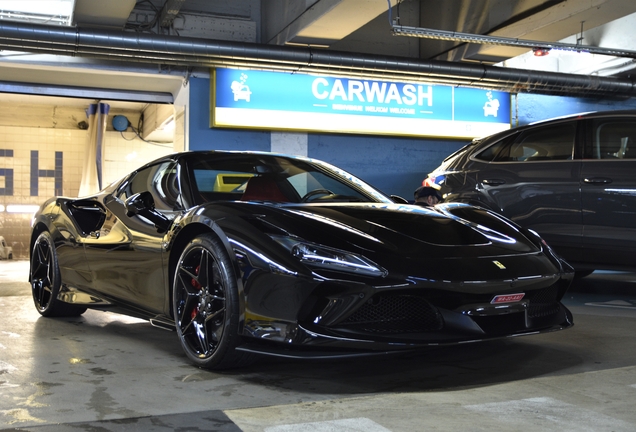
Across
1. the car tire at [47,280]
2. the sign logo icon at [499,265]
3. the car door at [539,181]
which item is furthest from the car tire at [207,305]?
the car door at [539,181]

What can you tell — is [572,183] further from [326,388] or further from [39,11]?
[39,11]

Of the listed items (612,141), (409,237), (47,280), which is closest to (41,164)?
(47,280)

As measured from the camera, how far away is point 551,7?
29.8 ft

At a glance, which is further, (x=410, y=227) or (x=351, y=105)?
(x=351, y=105)

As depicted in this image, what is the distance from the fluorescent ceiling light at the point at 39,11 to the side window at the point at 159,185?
591 cm

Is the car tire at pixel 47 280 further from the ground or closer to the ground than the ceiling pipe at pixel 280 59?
closer to the ground

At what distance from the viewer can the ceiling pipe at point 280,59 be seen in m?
8.91

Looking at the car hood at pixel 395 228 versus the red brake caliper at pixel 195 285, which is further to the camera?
the red brake caliper at pixel 195 285

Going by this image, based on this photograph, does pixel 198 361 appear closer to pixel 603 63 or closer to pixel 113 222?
pixel 113 222

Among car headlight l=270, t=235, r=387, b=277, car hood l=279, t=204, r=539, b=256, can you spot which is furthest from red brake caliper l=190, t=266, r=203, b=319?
car headlight l=270, t=235, r=387, b=277

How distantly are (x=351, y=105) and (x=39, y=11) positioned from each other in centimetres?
476

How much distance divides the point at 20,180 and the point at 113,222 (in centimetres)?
1374

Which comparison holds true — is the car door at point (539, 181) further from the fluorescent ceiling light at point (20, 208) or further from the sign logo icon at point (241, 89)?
the fluorescent ceiling light at point (20, 208)

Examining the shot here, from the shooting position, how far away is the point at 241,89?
10812 mm
